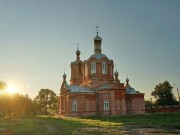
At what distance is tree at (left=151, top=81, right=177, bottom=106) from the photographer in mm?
65188

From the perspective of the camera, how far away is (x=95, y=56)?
40781 millimetres

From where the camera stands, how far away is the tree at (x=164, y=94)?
65188 millimetres

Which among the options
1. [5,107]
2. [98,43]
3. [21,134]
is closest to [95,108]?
[98,43]

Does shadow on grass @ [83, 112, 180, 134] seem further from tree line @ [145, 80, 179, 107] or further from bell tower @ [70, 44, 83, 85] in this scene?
tree line @ [145, 80, 179, 107]

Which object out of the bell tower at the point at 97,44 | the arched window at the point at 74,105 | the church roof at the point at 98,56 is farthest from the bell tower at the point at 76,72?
the arched window at the point at 74,105

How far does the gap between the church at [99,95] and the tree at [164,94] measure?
80.3ft

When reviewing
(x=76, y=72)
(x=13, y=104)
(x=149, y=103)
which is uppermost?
(x=76, y=72)

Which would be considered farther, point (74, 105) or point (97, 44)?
point (97, 44)

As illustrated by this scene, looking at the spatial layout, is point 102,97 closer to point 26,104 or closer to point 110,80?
point 110,80

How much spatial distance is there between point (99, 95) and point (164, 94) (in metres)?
36.1

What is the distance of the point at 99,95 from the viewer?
38000mm

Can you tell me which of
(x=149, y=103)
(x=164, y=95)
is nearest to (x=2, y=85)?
(x=164, y=95)

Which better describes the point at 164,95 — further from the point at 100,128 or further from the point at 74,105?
the point at 100,128

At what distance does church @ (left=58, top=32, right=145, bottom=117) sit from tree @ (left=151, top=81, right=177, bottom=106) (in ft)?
80.3
